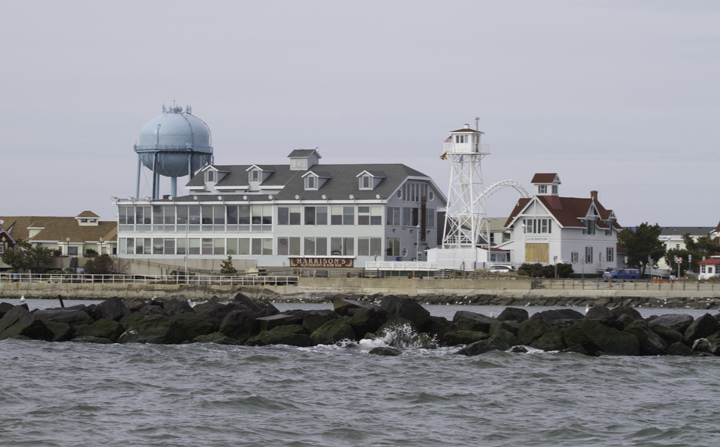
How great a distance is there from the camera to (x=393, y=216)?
5697cm

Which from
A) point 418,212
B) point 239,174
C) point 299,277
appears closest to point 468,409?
point 299,277

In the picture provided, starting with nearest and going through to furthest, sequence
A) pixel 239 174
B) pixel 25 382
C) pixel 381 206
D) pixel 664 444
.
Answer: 1. pixel 664 444
2. pixel 25 382
3. pixel 381 206
4. pixel 239 174

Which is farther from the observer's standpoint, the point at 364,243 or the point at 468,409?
the point at 364,243

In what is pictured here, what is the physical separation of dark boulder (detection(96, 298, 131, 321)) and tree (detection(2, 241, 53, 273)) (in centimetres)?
3567

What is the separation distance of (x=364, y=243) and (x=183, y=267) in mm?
11887

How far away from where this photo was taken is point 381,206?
56.1 meters

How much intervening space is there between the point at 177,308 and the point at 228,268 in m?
27.4

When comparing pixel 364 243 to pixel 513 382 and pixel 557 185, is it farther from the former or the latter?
pixel 513 382

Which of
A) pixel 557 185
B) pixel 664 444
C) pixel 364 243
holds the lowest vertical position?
pixel 664 444

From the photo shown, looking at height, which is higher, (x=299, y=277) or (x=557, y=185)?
(x=557, y=185)

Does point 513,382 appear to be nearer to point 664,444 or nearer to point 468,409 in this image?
point 468,409

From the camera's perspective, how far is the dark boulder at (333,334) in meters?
23.3

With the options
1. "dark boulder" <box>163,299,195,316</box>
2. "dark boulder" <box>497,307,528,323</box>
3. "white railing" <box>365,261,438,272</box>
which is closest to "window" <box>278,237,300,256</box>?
"white railing" <box>365,261,438,272</box>

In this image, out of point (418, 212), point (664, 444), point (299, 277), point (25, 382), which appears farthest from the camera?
point (418, 212)
